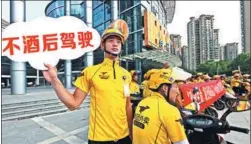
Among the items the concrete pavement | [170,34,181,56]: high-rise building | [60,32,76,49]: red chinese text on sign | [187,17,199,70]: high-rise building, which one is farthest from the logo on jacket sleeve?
[170,34,181,56]: high-rise building

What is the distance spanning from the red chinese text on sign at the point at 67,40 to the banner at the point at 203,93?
2.61m

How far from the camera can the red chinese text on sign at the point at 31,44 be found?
1933 millimetres

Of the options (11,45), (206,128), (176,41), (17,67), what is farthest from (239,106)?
(17,67)

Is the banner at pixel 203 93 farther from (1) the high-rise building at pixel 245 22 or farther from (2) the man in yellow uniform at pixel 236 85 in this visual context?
(1) the high-rise building at pixel 245 22

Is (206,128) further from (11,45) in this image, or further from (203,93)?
(203,93)

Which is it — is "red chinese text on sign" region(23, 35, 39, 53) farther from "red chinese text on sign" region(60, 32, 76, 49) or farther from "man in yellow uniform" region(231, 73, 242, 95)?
"man in yellow uniform" region(231, 73, 242, 95)

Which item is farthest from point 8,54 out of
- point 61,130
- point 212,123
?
point 61,130

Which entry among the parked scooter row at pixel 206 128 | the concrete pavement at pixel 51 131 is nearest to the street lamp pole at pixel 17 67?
the concrete pavement at pixel 51 131

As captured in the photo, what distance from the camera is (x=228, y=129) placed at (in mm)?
1575

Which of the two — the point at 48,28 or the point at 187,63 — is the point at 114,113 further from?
the point at 187,63

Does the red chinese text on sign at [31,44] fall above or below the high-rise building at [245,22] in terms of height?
below

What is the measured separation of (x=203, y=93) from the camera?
16.3 feet

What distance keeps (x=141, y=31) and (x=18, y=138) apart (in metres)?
17.8

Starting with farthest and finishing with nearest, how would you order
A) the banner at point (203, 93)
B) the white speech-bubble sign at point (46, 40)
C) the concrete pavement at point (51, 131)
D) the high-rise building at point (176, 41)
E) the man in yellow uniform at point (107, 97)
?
the high-rise building at point (176, 41), the banner at point (203, 93), the concrete pavement at point (51, 131), the white speech-bubble sign at point (46, 40), the man in yellow uniform at point (107, 97)
